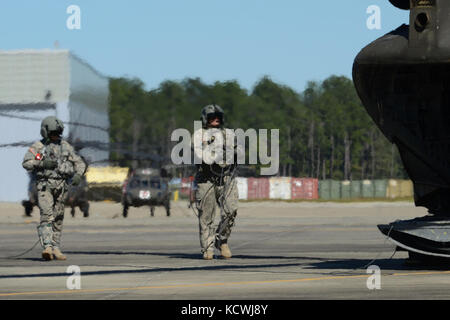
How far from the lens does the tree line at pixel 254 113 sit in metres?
60.8

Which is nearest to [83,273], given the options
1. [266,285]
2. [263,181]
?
[266,285]

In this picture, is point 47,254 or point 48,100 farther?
point 48,100

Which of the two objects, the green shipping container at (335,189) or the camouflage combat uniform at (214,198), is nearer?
the camouflage combat uniform at (214,198)

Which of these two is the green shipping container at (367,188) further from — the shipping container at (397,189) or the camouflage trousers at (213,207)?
the camouflage trousers at (213,207)

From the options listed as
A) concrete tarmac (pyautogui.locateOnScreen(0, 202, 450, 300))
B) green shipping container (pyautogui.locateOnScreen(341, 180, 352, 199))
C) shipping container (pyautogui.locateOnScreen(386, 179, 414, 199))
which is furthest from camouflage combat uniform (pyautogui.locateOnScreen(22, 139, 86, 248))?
green shipping container (pyautogui.locateOnScreen(341, 180, 352, 199))

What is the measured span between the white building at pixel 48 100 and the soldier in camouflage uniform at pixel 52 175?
139 feet

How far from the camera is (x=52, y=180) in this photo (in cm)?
1539

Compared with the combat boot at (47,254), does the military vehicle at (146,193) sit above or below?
above

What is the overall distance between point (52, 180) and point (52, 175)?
8 cm

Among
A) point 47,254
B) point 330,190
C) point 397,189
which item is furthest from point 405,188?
point 47,254

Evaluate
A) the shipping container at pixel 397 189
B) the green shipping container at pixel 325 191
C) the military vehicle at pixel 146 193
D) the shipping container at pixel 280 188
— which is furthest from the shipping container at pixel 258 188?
the military vehicle at pixel 146 193

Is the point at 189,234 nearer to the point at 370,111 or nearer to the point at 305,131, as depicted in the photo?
the point at 370,111
